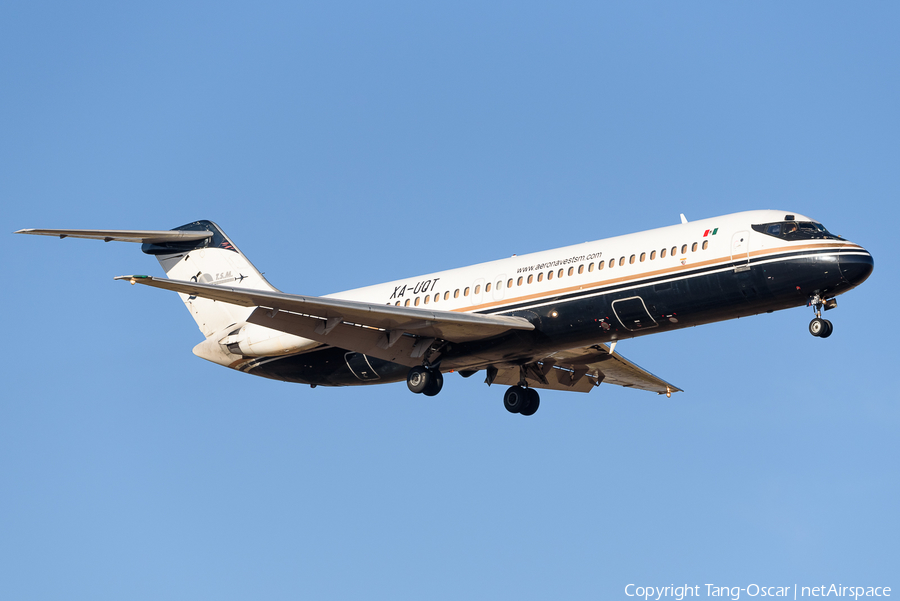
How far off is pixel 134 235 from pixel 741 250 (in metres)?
19.5

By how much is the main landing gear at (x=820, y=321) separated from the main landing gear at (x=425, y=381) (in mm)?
10558

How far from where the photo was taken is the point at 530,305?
2989 cm

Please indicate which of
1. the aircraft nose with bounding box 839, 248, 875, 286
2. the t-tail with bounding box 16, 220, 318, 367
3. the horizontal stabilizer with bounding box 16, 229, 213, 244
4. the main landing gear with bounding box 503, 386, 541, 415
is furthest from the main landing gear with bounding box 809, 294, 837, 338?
the horizontal stabilizer with bounding box 16, 229, 213, 244

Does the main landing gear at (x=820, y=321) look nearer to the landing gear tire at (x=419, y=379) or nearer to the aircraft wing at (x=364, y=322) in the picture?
the aircraft wing at (x=364, y=322)

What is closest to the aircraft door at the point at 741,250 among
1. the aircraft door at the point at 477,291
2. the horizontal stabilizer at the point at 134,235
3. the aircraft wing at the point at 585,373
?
the aircraft wing at the point at 585,373

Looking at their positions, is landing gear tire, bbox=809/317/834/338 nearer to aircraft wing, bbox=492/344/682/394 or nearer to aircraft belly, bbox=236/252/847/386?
aircraft belly, bbox=236/252/847/386

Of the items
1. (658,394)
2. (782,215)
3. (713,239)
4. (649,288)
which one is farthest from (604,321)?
(658,394)

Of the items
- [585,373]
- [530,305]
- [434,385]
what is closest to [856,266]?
[530,305]

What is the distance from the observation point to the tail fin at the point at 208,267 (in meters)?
36.0

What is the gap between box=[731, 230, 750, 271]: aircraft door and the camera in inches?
1075

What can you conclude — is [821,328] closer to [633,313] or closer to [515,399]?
[633,313]

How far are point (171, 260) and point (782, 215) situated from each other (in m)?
20.8

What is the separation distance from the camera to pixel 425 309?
31.2 meters

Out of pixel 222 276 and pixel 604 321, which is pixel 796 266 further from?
pixel 222 276
